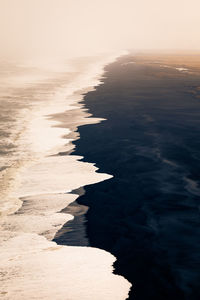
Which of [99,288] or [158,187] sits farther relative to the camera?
[158,187]

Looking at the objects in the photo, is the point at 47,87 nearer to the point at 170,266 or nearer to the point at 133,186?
the point at 133,186

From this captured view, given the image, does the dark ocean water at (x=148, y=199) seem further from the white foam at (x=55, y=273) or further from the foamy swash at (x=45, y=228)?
the foamy swash at (x=45, y=228)

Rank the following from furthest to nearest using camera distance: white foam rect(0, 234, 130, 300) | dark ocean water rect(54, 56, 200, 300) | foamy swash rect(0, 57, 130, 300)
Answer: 1. dark ocean water rect(54, 56, 200, 300)
2. foamy swash rect(0, 57, 130, 300)
3. white foam rect(0, 234, 130, 300)

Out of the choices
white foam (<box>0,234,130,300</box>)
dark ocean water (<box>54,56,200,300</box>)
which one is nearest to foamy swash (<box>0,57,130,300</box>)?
white foam (<box>0,234,130,300</box>)

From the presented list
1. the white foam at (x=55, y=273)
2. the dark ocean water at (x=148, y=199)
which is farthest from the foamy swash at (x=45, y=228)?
the dark ocean water at (x=148, y=199)

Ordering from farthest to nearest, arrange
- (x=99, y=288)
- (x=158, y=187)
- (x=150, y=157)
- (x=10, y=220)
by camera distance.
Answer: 1. (x=150, y=157)
2. (x=158, y=187)
3. (x=10, y=220)
4. (x=99, y=288)

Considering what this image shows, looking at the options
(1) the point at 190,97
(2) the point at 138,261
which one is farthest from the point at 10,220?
(1) the point at 190,97

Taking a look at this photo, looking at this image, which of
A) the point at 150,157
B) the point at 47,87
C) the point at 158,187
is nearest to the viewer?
the point at 158,187

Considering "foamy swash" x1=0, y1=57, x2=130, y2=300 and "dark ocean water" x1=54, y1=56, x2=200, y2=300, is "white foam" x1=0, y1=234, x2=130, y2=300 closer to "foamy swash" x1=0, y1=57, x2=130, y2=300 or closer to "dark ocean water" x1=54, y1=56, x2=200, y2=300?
"foamy swash" x1=0, y1=57, x2=130, y2=300

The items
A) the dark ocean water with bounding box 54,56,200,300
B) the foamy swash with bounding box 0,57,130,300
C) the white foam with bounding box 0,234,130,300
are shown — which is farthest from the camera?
the dark ocean water with bounding box 54,56,200,300
